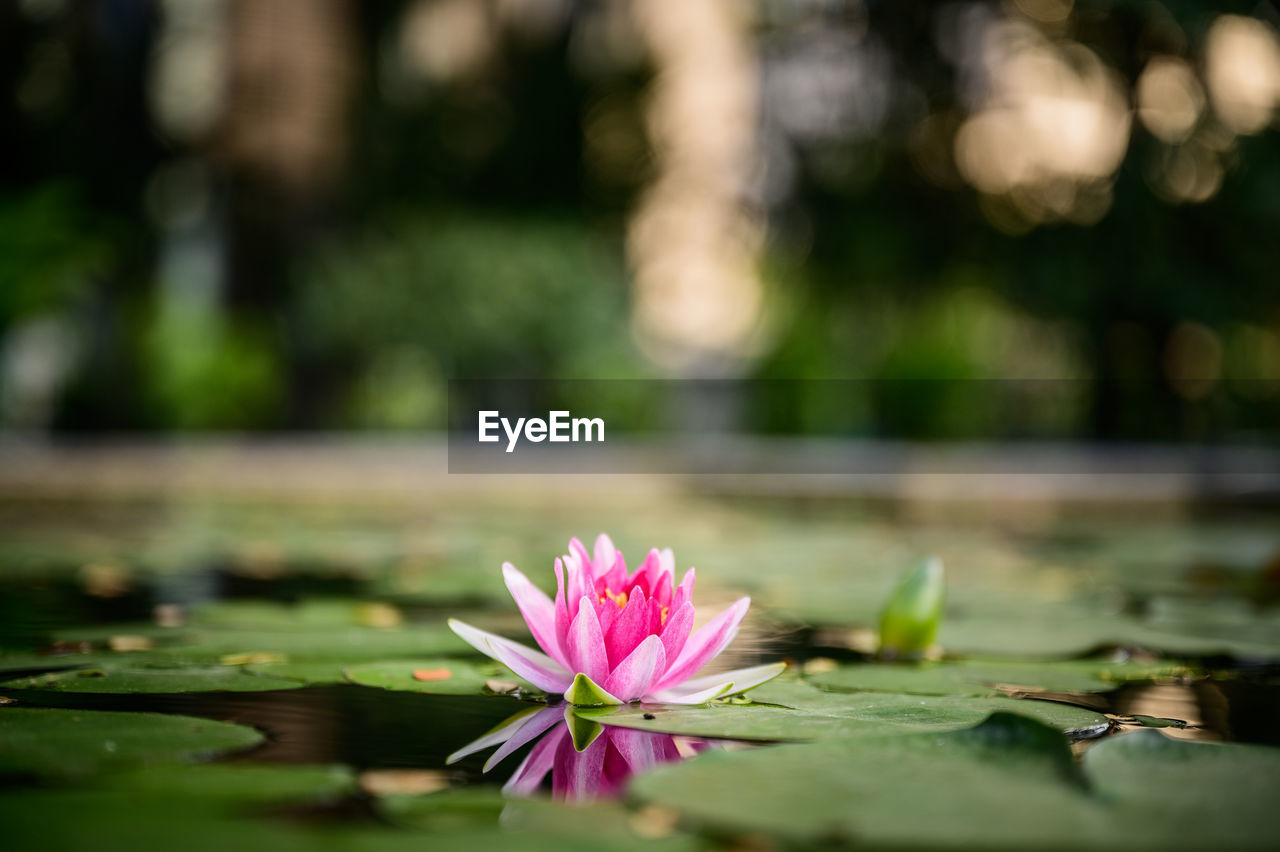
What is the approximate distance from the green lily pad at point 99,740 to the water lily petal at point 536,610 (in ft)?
0.90

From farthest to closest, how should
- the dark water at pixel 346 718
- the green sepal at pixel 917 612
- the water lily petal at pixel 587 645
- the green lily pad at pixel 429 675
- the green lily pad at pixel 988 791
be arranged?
the green sepal at pixel 917 612, the green lily pad at pixel 429 675, the water lily petal at pixel 587 645, the dark water at pixel 346 718, the green lily pad at pixel 988 791

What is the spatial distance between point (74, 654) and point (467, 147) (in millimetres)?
9576

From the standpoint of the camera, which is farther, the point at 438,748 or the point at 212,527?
the point at 212,527

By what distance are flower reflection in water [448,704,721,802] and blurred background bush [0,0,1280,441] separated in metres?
6.03

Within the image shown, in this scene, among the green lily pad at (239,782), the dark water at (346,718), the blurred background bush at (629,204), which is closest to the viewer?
the green lily pad at (239,782)

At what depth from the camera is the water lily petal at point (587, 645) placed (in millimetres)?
1163

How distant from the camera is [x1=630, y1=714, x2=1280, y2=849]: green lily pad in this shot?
2.62ft

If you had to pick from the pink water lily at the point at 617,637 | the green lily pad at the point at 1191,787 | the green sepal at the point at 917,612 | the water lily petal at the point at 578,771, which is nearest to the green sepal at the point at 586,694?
the pink water lily at the point at 617,637

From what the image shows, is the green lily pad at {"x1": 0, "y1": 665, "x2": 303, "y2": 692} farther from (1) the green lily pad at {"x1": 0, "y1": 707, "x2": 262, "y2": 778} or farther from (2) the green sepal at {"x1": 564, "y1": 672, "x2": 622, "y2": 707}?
(2) the green sepal at {"x1": 564, "y1": 672, "x2": 622, "y2": 707}

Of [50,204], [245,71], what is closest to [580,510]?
[50,204]

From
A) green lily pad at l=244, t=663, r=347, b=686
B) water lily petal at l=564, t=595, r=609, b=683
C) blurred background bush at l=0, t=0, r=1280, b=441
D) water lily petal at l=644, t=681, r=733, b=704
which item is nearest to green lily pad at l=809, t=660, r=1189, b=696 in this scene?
water lily petal at l=644, t=681, r=733, b=704

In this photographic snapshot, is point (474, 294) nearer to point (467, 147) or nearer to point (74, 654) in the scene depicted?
point (467, 147)

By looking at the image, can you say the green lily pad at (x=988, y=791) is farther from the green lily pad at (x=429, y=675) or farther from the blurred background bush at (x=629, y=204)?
the blurred background bush at (x=629, y=204)

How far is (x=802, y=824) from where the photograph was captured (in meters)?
0.81
